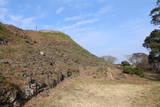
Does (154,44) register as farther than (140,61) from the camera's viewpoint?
No

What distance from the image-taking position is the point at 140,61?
102ft

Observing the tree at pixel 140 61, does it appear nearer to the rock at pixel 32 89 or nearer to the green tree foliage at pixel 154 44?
the green tree foliage at pixel 154 44

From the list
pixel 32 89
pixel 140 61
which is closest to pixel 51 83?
pixel 32 89

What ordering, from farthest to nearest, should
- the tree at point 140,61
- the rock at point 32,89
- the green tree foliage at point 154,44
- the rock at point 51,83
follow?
the tree at point 140,61 < the green tree foliage at point 154,44 < the rock at point 51,83 < the rock at point 32,89

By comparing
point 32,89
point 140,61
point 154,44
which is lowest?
point 32,89

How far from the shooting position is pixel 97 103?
20.4 feet

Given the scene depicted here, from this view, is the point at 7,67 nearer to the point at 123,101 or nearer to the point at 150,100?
the point at 123,101

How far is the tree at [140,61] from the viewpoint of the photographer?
94.9 ft

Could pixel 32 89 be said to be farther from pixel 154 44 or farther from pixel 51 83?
pixel 154 44

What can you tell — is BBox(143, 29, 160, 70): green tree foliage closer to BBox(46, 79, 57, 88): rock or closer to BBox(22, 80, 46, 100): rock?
BBox(46, 79, 57, 88): rock

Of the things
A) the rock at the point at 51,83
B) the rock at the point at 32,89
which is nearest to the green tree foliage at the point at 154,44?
the rock at the point at 51,83

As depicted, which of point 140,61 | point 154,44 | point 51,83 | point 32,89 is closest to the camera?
point 32,89

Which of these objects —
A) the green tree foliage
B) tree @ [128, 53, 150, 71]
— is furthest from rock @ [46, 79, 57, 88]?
tree @ [128, 53, 150, 71]

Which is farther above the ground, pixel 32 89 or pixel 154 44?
pixel 154 44
